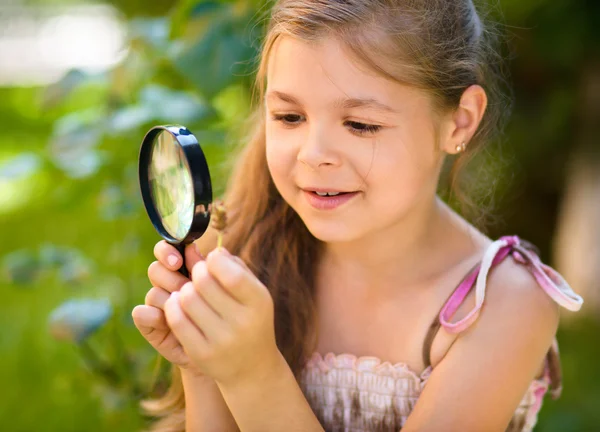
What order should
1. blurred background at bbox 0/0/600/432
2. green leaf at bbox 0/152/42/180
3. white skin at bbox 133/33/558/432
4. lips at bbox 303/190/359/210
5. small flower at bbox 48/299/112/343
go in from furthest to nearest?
green leaf at bbox 0/152/42/180, blurred background at bbox 0/0/600/432, small flower at bbox 48/299/112/343, lips at bbox 303/190/359/210, white skin at bbox 133/33/558/432

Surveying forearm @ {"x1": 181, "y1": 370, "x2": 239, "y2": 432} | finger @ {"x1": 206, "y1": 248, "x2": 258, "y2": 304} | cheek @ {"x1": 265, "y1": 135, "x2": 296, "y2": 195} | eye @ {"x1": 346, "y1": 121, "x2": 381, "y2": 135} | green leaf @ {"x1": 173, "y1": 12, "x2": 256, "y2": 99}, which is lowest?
forearm @ {"x1": 181, "y1": 370, "x2": 239, "y2": 432}

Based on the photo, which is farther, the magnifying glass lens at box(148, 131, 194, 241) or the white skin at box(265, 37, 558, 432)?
the white skin at box(265, 37, 558, 432)

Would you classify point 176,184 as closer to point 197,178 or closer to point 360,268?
point 197,178

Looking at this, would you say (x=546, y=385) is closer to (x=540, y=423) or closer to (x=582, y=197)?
(x=540, y=423)

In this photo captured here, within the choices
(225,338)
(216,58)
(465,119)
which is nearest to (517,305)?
(465,119)

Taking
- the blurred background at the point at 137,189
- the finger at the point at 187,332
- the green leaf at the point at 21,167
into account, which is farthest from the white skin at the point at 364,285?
the green leaf at the point at 21,167

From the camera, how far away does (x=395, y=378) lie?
1880 millimetres

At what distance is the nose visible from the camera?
62.6 inches

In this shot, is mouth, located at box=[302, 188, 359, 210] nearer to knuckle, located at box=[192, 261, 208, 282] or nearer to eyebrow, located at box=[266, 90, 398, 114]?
eyebrow, located at box=[266, 90, 398, 114]

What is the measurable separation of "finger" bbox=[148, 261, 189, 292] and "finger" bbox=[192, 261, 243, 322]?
0.14 m

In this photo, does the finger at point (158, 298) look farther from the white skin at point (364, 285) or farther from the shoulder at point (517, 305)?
the shoulder at point (517, 305)

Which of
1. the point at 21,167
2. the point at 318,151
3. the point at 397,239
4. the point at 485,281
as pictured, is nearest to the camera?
the point at 318,151

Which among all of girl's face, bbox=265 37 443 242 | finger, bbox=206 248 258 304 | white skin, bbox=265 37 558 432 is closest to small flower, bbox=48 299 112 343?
white skin, bbox=265 37 558 432

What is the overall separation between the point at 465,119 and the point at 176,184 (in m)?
0.76
